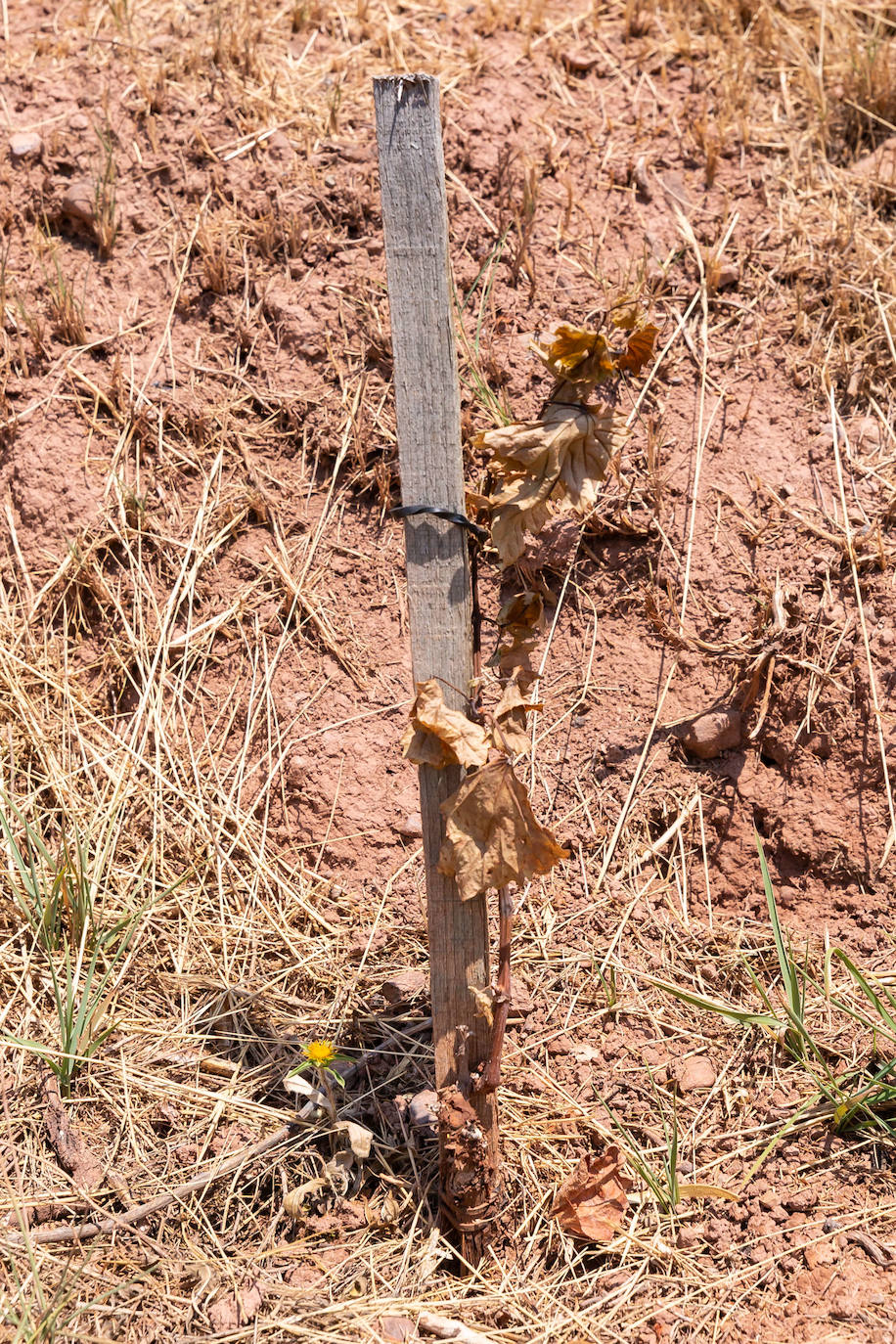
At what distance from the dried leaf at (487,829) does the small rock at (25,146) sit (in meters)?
2.81

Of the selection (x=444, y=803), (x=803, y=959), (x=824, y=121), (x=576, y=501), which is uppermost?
(x=824, y=121)

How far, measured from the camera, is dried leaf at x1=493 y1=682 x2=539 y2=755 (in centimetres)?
191

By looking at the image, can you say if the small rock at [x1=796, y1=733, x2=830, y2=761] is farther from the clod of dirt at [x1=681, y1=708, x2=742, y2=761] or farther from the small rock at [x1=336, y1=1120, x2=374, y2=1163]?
the small rock at [x1=336, y1=1120, x2=374, y2=1163]

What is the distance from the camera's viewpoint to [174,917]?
9.00 ft

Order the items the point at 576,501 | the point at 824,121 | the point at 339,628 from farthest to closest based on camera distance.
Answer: the point at 824,121
the point at 339,628
the point at 576,501

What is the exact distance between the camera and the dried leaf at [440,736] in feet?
6.15

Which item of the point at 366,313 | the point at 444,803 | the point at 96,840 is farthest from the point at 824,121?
the point at 96,840

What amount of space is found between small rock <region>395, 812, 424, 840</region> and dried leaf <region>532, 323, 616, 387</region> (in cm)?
133

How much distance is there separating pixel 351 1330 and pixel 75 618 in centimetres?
196

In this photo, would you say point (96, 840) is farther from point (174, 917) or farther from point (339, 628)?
point (339, 628)

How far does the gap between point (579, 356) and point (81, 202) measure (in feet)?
7.48

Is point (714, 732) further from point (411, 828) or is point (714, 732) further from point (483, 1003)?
point (483, 1003)

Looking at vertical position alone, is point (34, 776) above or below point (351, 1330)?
above

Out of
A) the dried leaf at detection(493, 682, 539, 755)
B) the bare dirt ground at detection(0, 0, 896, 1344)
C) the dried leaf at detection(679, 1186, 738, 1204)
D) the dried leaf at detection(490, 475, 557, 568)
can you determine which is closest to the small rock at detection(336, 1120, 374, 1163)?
the bare dirt ground at detection(0, 0, 896, 1344)
